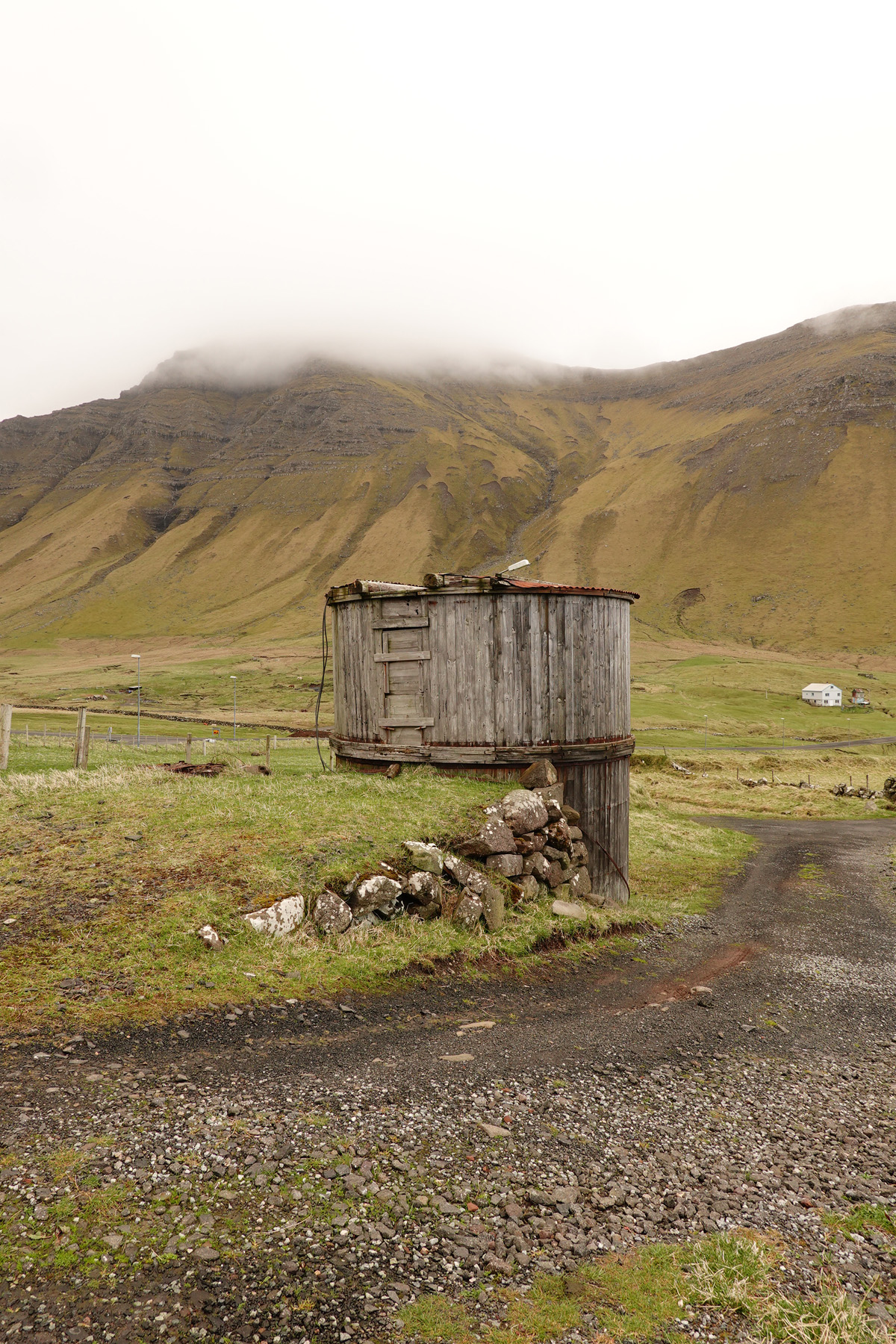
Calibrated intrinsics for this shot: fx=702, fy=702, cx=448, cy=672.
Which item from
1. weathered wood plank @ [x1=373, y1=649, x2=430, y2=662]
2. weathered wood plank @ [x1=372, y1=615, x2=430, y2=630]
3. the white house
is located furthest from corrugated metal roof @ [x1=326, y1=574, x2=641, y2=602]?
the white house

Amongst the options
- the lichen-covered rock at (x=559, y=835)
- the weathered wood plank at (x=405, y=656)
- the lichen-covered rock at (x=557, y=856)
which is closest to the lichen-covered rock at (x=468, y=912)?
the lichen-covered rock at (x=557, y=856)

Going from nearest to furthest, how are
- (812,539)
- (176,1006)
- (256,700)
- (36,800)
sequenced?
(176,1006) < (36,800) < (256,700) < (812,539)

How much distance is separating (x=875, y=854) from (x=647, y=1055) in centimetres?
2034

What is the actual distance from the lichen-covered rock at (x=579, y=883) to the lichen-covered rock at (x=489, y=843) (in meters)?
1.85

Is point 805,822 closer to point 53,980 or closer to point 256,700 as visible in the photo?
point 53,980

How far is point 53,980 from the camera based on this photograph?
8203mm

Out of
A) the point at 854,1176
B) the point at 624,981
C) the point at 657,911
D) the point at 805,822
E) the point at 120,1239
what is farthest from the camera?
the point at 805,822

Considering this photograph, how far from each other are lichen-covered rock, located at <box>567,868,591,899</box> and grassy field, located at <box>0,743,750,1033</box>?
0.67 meters

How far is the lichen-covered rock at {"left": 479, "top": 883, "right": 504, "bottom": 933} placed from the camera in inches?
447

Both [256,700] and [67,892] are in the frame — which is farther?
[256,700]

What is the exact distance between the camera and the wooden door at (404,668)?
15250mm

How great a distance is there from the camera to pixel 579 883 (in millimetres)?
13883

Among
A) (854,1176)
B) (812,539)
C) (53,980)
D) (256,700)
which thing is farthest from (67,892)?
(812,539)

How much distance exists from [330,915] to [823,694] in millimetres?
94015
